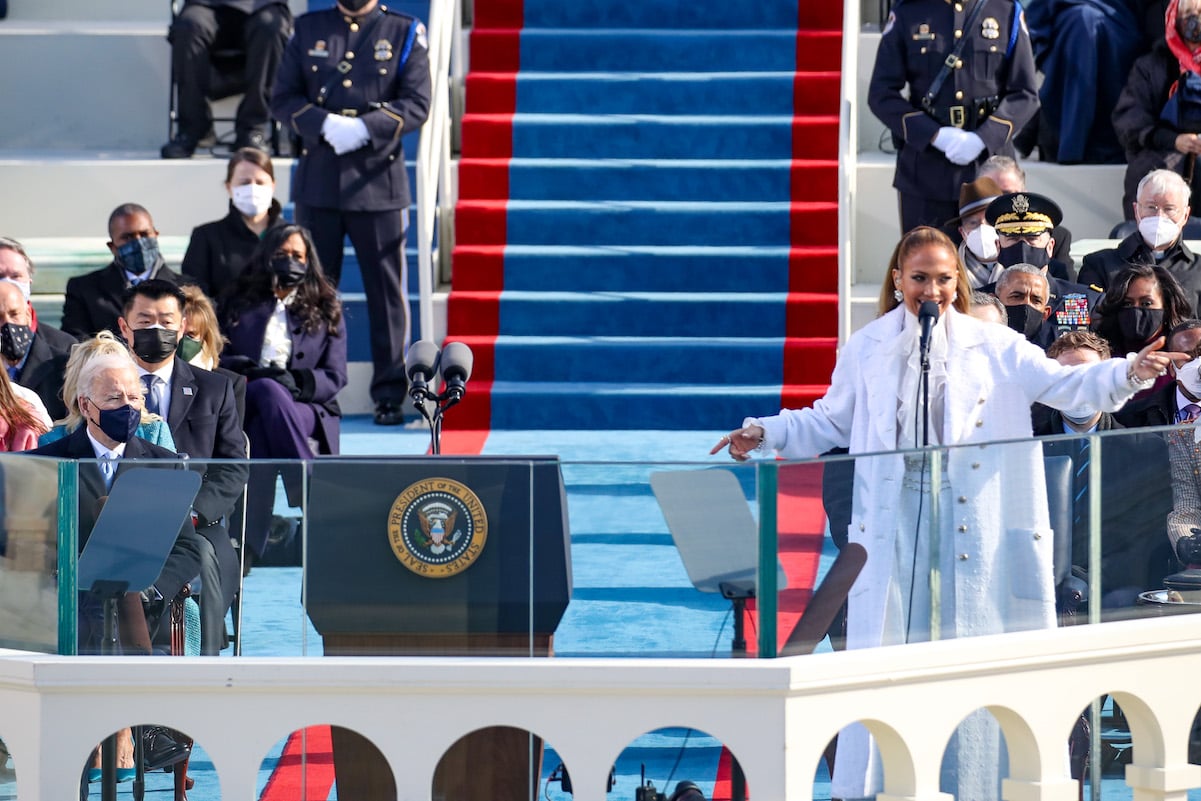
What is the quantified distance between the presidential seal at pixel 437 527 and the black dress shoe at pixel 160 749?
878mm

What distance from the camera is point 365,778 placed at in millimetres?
4863

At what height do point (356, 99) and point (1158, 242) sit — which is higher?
point (356, 99)

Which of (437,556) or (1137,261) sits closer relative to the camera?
(437,556)

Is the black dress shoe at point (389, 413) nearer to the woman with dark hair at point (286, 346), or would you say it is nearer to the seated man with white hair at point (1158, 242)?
the woman with dark hair at point (286, 346)

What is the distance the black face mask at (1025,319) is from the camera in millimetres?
6938

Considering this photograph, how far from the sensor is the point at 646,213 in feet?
34.0

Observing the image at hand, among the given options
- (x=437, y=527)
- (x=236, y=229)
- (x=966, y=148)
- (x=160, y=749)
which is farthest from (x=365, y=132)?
(x=437, y=527)

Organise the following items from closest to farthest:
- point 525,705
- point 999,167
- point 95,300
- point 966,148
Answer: point 525,705 → point 999,167 → point 95,300 → point 966,148

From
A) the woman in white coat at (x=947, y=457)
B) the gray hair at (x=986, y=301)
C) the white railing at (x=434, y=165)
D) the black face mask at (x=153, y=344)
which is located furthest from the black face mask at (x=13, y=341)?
the gray hair at (x=986, y=301)

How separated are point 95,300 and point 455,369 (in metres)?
3.70

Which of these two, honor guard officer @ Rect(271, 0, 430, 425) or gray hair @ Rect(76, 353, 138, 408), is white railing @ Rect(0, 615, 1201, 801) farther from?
honor guard officer @ Rect(271, 0, 430, 425)

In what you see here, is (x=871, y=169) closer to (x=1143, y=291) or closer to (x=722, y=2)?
(x=722, y=2)

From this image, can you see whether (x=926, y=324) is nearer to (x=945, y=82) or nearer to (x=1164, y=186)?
(x=1164, y=186)

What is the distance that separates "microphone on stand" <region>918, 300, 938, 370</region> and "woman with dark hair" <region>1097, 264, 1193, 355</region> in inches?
91.9
